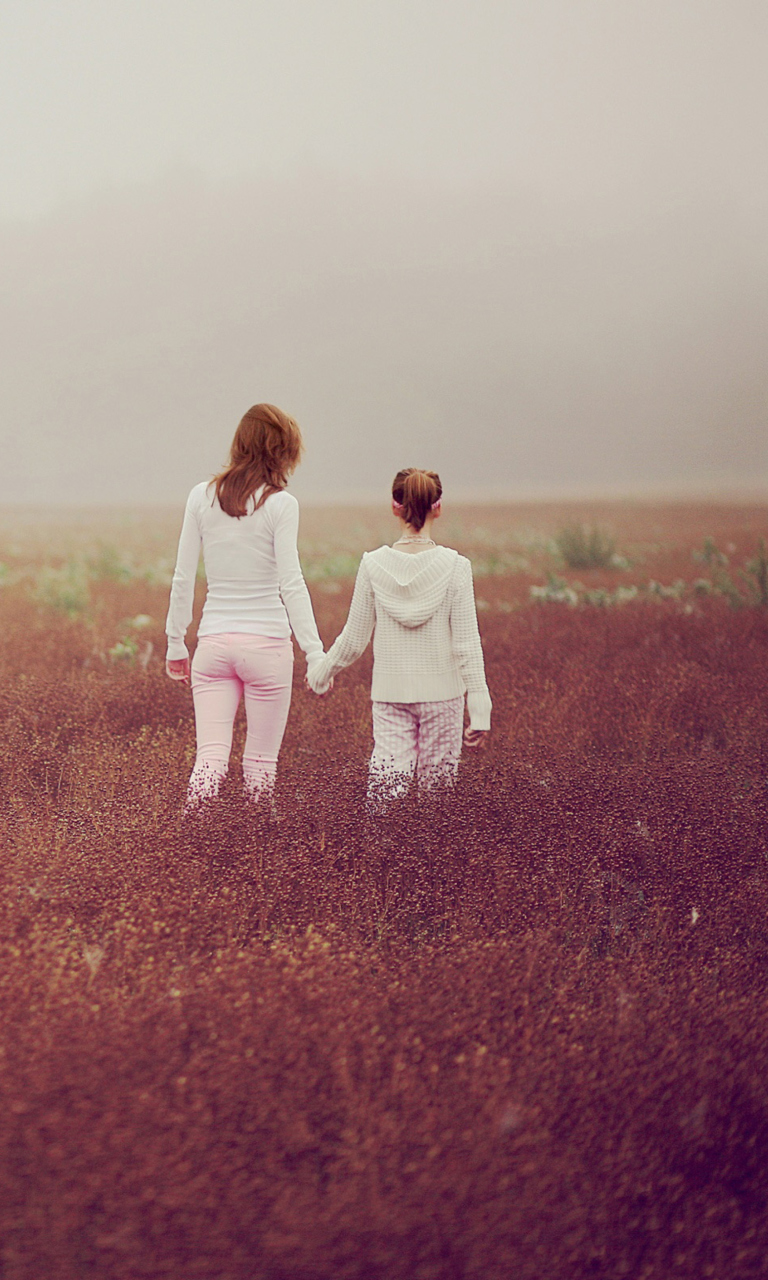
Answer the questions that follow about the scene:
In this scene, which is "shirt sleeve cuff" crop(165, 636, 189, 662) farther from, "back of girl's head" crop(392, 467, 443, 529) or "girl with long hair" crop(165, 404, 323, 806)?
"back of girl's head" crop(392, 467, 443, 529)

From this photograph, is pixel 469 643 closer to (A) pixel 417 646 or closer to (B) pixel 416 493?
(A) pixel 417 646

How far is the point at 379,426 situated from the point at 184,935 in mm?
12604

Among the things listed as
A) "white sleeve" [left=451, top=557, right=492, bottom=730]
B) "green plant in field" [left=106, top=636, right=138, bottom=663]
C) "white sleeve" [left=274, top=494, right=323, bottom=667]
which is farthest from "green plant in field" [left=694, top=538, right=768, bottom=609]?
"white sleeve" [left=274, top=494, right=323, bottom=667]

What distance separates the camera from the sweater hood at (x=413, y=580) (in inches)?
138

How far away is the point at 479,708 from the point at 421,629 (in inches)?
12.9

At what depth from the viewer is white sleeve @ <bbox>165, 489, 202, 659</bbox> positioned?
3.56 meters

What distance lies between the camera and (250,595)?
3.51 m

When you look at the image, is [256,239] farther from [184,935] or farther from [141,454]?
[184,935]

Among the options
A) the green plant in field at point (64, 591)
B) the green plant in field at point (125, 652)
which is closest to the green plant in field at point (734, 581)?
the green plant in field at point (125, 652)

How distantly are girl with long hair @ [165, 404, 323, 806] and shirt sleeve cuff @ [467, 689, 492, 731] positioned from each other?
55 centimetres

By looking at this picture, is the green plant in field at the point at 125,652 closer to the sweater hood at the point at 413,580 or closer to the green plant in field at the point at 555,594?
the sweater hood at the point at 413,580

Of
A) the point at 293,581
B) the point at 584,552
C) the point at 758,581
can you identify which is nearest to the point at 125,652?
the point at 293,581

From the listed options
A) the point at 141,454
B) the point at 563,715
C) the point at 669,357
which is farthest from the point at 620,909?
the point at 141,454

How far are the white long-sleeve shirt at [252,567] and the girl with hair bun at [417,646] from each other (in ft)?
0.66
